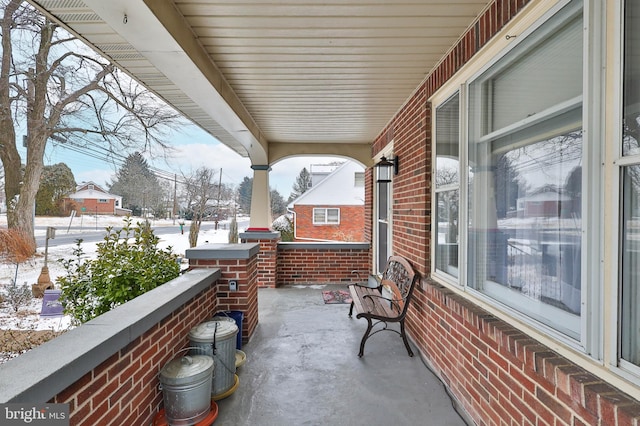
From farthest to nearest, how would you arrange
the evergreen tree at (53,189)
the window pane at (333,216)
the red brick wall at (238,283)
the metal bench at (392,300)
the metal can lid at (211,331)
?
1. the window pane at (333,216)
2. the evergreen tree at (53,189)
3. the red brick wall at (238,283)
4. the metal bench at (392,300)
5. the metal can lid at (211,331)

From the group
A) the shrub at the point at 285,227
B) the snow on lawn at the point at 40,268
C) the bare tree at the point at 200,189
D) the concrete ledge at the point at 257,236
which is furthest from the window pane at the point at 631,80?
the shrub at the point at 285,227

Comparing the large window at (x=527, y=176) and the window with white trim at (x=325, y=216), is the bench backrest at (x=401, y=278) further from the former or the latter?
the window with white trim at (x=325, y=216)

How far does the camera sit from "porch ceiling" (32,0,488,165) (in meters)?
2.00

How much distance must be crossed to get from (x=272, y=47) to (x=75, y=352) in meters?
2.43

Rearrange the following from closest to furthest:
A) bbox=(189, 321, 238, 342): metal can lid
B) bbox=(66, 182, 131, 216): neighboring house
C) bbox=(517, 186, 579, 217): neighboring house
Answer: bbox=(517, 186, 579, 217): neighboring house < bbox=(189, 321, 238, 342): metal can lid < bbox=(66, 182, 131, 216): neighboring house

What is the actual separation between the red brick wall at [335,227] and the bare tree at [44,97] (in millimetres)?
9274

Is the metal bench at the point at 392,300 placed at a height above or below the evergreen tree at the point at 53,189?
below

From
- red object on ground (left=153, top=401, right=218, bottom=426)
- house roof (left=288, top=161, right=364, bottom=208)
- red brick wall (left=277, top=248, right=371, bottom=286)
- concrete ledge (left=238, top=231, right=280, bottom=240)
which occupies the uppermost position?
house roof (left=288, top=161, right=364, bottom=208)

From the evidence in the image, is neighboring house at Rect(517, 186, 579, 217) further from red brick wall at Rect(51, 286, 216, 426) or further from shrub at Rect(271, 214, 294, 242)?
shrub at Rect(271, 214, 294, 242)

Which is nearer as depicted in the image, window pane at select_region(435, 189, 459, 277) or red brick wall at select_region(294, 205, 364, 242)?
window pane at select_region(435, 189, 459, 277)

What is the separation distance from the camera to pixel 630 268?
116 cm

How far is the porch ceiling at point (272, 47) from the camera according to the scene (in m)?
2.00

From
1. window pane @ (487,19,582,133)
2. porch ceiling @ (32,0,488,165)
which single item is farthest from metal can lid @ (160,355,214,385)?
window pane @ (487,19,582,133)

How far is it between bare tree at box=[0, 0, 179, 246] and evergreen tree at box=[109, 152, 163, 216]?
53.1 inches
